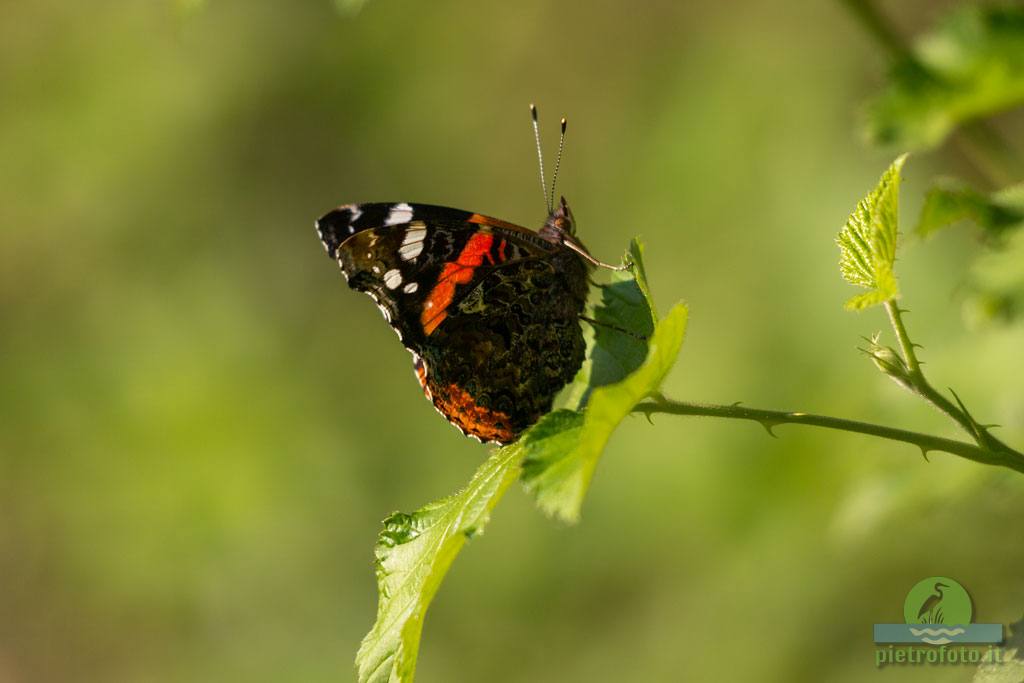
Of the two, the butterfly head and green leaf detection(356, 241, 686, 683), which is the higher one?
the butterfly head

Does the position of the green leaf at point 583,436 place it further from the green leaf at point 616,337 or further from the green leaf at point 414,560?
the green leaf at point 616,337

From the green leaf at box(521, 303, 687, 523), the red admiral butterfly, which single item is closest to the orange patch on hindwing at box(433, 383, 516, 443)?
the red admiral butterfly

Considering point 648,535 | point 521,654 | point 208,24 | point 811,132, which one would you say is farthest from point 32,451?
point 811,132

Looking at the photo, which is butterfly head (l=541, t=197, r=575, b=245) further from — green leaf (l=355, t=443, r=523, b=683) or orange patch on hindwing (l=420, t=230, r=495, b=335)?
green leaf (l=355, t=443, r=523, b=683)

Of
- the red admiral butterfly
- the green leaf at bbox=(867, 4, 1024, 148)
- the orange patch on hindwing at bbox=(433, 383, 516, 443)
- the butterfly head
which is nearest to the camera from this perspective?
the green leaf at bbox=(867, 4, 1024, 148)

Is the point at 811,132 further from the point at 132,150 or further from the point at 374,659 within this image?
the point at 132,150
